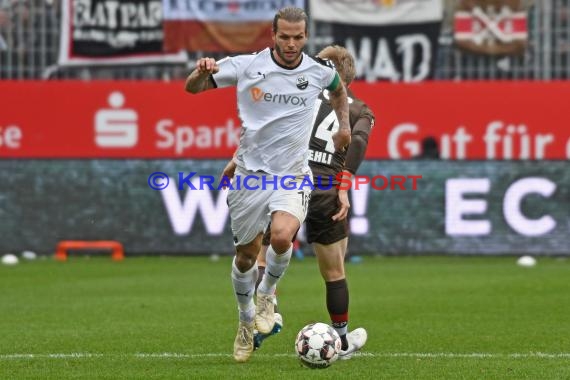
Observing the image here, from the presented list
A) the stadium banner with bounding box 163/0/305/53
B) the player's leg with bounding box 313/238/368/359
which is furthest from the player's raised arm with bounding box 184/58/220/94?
the stadium banner with bounding box 163/0/305/53

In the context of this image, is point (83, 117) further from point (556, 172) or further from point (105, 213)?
point (556, 172)

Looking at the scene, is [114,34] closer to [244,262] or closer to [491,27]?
[491,27]

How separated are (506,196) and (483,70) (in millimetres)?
3366

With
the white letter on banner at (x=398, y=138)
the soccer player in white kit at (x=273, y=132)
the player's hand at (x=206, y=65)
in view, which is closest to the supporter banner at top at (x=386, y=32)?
the white letter on banner at (x=398, y=138)

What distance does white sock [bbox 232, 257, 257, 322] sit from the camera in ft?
31.2

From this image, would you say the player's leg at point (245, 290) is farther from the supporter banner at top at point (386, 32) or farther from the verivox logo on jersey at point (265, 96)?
the supporter banner at top at point (386, 32)

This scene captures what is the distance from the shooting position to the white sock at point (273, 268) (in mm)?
9602

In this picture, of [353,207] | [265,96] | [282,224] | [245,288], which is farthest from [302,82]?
[353,207]

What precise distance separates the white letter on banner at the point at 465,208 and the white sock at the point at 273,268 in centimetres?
1037

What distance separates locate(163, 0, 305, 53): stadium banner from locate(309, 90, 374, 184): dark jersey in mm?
12115

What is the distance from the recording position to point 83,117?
22.8m

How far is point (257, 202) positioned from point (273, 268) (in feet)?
2.04

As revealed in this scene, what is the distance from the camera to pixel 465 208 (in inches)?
792

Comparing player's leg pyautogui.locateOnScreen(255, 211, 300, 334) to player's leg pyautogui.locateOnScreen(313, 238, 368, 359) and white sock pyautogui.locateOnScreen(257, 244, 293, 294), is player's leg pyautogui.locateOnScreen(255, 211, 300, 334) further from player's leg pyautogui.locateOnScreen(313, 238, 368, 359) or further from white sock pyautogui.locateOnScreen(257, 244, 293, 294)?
player's leg pyautogui.locateOnScreen(313, 238, 368, 359)
